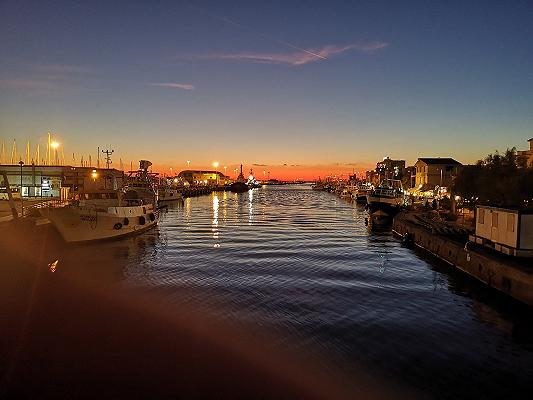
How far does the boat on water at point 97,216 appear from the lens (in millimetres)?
41406

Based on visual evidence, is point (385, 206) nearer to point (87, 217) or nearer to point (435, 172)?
point (435, 172)

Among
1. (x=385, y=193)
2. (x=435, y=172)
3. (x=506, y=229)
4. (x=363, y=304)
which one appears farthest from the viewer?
(x=435, y=172)

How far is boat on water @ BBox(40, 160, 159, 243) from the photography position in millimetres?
41406

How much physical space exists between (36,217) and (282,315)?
35.3 m

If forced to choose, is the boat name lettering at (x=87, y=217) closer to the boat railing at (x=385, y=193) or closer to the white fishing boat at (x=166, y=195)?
the boat railing at (x=385, y=193)

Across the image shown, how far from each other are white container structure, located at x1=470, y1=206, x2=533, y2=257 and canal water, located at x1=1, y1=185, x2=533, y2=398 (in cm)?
294

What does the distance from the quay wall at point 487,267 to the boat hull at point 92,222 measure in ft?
105

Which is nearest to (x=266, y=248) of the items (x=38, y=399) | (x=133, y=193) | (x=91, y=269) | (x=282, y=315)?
(x=91, y=269)

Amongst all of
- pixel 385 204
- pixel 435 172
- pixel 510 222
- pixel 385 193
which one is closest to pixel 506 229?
pixel 510 222

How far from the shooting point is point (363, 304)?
23.5 metres

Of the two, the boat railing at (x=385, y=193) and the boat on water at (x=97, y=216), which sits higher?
the boat railing at (x=385, y=193)

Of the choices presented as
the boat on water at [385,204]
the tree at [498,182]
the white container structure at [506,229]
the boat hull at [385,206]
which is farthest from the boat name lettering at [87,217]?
the boat hull at [385,206]

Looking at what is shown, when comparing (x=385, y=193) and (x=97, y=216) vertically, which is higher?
(x=385, y=193)

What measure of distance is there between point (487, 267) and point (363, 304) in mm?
9403
